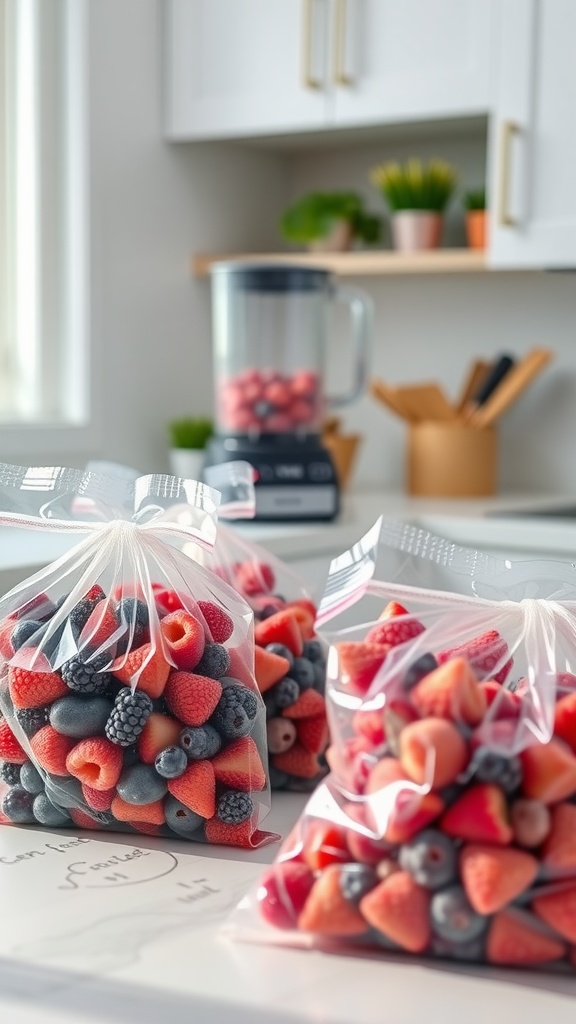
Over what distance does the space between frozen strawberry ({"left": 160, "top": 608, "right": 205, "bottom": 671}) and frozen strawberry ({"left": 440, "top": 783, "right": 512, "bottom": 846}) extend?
0.23 meters

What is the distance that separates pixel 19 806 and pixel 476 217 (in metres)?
1.86

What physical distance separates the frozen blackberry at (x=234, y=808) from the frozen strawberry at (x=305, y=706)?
11 centimetres

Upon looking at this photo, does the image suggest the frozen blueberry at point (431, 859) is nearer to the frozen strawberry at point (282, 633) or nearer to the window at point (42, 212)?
the frozen strawberry at point (282, 633)

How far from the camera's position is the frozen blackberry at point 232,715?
0.75 m

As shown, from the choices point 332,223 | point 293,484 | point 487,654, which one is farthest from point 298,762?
point 332,223

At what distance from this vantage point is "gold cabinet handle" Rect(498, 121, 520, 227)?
2164 millimetres

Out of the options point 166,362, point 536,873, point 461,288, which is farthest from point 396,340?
point 536,873

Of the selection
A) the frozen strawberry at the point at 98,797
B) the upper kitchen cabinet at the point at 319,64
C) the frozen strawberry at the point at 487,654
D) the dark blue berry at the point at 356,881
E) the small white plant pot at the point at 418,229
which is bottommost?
the frozen strawberry at the point at 98,797

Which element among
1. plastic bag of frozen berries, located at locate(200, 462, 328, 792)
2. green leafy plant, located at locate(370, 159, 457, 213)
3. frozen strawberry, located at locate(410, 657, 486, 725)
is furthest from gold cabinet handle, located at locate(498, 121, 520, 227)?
frozen strawberry, located at locate(410, 657, 486, 725)

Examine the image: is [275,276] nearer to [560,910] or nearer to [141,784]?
[141,784]

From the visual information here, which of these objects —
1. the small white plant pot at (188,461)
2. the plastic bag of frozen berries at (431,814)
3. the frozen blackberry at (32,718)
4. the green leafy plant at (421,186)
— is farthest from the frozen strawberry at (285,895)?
the green leafy plant at (421,186)

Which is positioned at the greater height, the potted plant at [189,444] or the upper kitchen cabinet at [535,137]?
the upper kitchen cabinet at [535,137]

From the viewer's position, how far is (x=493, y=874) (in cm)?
56

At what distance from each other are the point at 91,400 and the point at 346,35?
32.4 inches
